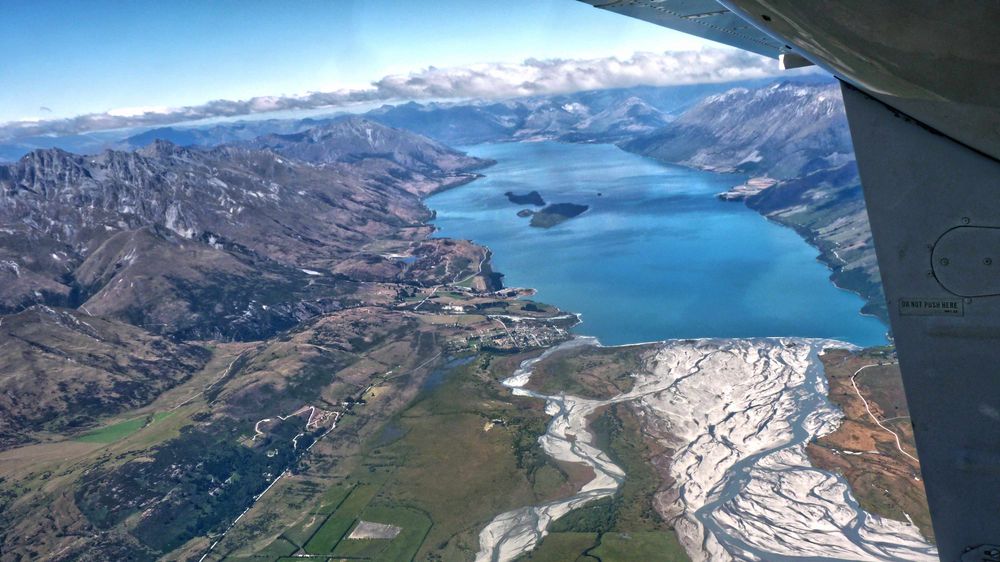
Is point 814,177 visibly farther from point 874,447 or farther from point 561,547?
point 561,547

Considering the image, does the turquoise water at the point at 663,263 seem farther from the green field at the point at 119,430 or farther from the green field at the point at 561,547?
the green field at the point at 119,430

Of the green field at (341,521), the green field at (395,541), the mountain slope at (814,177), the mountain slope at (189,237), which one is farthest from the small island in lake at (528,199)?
the green field at (395,541)

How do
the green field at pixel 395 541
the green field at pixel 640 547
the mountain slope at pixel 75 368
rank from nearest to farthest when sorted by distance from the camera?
1. the green field at pixel 640 547
2. the green field at pixel 395 541
3. the mountain slope at pixel 75 368

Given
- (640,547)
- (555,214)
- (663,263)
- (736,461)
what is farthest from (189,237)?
(736,461)

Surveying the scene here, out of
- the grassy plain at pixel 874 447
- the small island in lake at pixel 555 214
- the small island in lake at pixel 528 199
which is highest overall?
the small island in lake at pixel 528 199

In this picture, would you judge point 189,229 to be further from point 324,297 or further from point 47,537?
point 47,537

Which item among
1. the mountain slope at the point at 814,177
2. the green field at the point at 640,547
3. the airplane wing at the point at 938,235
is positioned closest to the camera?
the airplane wing at the point at 938,235

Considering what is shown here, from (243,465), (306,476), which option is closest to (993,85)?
(306,476)
